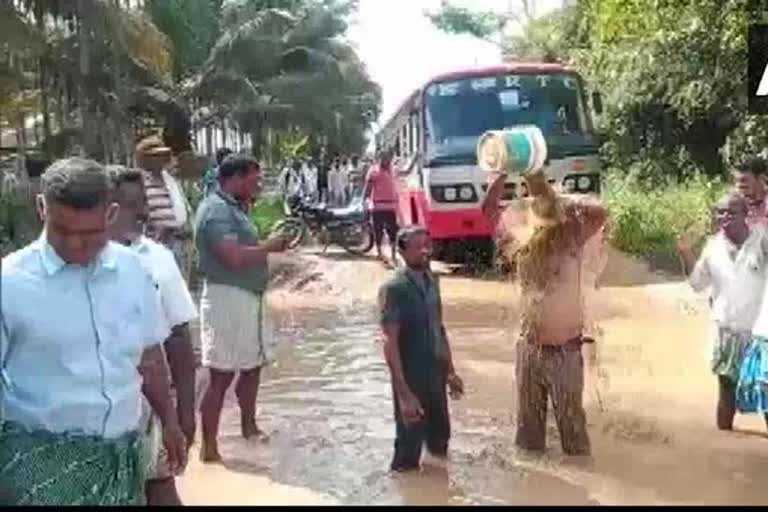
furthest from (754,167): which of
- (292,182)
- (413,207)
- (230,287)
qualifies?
(292,182)

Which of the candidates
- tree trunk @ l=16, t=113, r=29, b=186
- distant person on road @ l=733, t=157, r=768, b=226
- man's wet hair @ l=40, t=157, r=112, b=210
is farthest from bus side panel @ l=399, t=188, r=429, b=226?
man's wet hair @ l=40, t=157, r=112, b=210

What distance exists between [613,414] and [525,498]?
2.03m

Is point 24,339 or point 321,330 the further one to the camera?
point 321,330

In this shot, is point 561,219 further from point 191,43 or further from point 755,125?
point 191,43

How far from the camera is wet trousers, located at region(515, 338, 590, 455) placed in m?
6.34

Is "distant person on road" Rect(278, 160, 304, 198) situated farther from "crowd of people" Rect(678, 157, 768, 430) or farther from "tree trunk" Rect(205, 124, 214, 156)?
"crowd of people" Rect(678, 157, 768, 430)

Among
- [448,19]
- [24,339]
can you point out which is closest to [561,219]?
[24,339]

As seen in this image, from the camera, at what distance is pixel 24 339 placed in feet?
10.6

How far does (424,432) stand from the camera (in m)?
6.24

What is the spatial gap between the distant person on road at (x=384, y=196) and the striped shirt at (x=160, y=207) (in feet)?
33.1

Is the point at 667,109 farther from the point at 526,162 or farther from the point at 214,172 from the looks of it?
the point at 526,162

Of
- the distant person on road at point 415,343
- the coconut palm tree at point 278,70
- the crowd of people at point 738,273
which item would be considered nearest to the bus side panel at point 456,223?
the crowd of people at point 738,273

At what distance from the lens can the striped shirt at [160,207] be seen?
716 cm

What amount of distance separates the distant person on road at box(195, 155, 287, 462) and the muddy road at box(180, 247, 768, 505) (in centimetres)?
45
